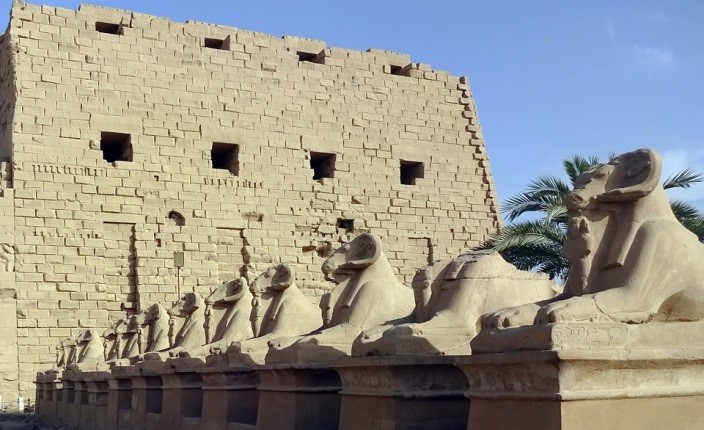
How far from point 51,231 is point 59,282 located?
3.07 feet

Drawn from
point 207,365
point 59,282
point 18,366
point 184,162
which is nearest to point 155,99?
point 184,162

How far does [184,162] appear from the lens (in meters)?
19.4

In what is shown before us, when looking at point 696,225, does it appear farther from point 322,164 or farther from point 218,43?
point 218,43

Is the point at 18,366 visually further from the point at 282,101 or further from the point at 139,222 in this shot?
the point at 282,101

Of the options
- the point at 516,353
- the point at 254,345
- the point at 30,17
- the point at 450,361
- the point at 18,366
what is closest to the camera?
the point at 516,353

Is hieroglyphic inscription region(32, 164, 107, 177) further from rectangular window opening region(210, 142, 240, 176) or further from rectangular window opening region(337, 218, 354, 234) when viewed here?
rectangular window opening region(337, 218, 354, 234)

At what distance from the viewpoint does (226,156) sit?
20.7m

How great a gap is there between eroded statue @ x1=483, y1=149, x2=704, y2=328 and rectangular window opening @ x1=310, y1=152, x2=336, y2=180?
16.3 m

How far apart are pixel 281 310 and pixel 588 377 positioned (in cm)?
524

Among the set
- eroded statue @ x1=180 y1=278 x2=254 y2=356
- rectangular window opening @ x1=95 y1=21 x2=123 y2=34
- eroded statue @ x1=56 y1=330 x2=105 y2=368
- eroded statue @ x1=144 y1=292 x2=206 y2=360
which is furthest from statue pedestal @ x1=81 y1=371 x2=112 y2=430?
rectangular window opening @ x1=95 y1=21 x2=123 y2=34

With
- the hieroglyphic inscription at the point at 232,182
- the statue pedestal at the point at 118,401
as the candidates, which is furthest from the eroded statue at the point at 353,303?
the hieroglyphic inscription at the point at 232,182

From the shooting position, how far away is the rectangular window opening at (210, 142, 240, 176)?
20.0 m

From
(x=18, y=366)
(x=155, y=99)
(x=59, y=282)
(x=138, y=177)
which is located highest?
(x=155, y=99)

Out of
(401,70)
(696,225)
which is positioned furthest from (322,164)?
(696,225)
